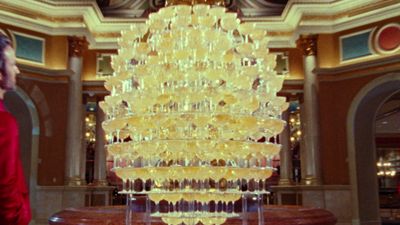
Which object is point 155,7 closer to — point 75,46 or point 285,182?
point 75,46

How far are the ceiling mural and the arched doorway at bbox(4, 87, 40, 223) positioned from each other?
10.4 ft

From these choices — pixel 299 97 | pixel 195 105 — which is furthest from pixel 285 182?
pixel 195 105

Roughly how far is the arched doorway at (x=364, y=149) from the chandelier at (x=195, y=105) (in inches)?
299

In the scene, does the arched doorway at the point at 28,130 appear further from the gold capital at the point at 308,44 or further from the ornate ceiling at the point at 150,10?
the gold capital at the point at 308,44

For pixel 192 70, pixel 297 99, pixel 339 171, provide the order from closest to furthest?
pixel 192 70 → pixel 339 171 → pixel 297 99

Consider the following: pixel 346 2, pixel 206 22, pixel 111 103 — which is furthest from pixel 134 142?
pixel 346 2

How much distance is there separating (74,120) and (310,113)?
5343mm

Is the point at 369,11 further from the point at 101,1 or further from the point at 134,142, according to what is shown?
the point at 134,142

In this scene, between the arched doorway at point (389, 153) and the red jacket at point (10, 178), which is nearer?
the red jacket at point (10, 178)

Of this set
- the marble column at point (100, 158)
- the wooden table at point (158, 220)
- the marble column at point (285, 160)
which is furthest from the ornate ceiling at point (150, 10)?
the wooden table at point (158, 220)

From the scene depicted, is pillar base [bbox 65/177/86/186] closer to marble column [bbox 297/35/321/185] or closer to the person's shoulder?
marble column [bbox 297/35/321/185]

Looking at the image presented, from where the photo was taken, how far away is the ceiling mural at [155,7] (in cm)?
1204

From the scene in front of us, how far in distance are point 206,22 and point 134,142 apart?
0.97m

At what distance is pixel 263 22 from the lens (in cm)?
1180
